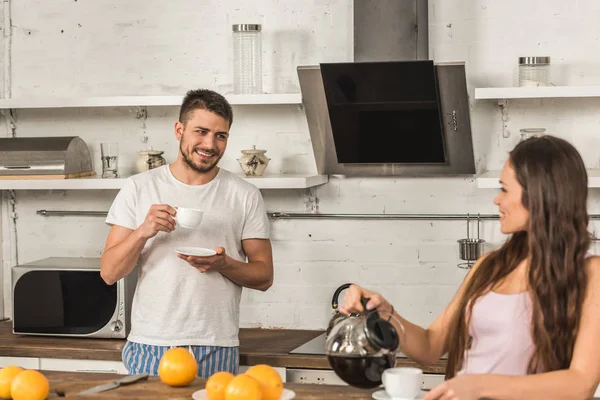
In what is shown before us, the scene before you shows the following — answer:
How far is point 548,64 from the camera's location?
3.48m

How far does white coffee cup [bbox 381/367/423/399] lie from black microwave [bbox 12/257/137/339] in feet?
6.72

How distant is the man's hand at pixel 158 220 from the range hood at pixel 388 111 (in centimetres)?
114

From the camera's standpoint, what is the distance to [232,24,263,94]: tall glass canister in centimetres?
372

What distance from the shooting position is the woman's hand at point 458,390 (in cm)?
168

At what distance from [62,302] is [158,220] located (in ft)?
4.05

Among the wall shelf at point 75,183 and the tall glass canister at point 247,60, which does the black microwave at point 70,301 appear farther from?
the tall glass canister at point 247,60

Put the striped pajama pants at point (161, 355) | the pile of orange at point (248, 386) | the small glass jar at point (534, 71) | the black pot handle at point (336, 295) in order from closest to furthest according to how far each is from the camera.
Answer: the pile of orange at point (248, 386) < the striped pajama pants at point (161, 355) < the small glass jar at point (534, 71) < the black pot handle at point (336, 295)

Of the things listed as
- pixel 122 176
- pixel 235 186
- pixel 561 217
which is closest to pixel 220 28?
pixel 122 176

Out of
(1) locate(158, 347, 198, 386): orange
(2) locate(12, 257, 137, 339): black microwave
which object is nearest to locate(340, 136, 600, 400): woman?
(1) locate(158, 347, 198, 386): orange

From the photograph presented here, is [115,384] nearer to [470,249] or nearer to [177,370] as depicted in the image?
[177,370]

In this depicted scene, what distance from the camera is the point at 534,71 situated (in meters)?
3.48

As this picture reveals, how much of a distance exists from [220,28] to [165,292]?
5.18 feet

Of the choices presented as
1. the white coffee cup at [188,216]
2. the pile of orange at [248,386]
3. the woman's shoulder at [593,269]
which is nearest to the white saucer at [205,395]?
Result: the pile of orange at [248,386]

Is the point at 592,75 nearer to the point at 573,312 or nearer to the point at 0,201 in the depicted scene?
the point at 573,312
